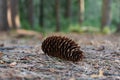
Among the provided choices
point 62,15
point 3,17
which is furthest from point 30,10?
point 3,17

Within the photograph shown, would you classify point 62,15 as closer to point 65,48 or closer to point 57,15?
point 57,15

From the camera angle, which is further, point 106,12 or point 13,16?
point 106,12

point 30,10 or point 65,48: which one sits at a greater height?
point 65,48

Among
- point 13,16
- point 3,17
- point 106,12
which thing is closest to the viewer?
point 3,17

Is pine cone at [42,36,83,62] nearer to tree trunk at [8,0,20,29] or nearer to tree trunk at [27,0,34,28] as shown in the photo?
tree trunk at [8,0,20,29]

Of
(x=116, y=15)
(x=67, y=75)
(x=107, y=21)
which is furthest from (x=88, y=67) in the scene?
(x=116, y=15)

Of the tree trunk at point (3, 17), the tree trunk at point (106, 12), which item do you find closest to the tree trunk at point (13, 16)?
the tree trunk at point (3, 17)
